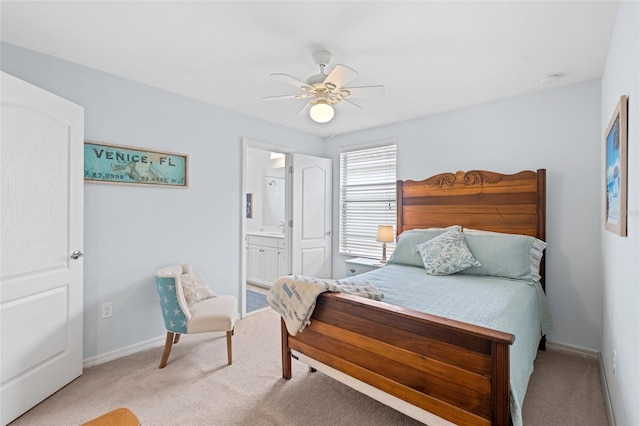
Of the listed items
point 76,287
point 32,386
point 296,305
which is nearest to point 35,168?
point 76,287

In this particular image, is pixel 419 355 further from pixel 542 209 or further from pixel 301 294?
pixel 542 209

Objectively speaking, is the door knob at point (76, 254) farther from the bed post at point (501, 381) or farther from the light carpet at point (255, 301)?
the bed post at point (501, 381)

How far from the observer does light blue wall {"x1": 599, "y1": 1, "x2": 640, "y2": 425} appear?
1.33 meters

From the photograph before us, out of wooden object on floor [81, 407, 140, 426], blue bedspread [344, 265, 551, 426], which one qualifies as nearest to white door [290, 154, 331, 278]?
blue bedspread [344, 265, 551, 426]

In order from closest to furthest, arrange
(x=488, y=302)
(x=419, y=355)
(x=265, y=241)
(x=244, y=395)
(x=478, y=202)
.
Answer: (x=419, y=355)
(x=488, y=302)
(x=244, y=395)
(x=478, y=202)
(x=265, y=241)

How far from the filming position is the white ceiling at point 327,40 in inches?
72.1

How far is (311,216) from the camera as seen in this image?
180 inches

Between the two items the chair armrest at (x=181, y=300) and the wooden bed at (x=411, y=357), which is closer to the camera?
the wooden bed at (x=411, y=357)

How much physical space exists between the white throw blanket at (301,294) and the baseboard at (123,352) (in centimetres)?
161

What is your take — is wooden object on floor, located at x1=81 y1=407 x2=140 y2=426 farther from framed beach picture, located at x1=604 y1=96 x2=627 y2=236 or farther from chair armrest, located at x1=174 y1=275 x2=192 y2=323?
framed beach picture, located at x1=604 y1=96 x2=627 y2=236

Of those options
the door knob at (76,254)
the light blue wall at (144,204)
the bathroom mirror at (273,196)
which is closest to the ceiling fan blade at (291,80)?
the light blue wall at (144,204)

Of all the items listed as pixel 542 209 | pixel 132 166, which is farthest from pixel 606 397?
pixel 132 166

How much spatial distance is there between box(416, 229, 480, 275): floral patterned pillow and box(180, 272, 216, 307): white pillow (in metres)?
2.19

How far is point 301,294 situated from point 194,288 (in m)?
1.35
